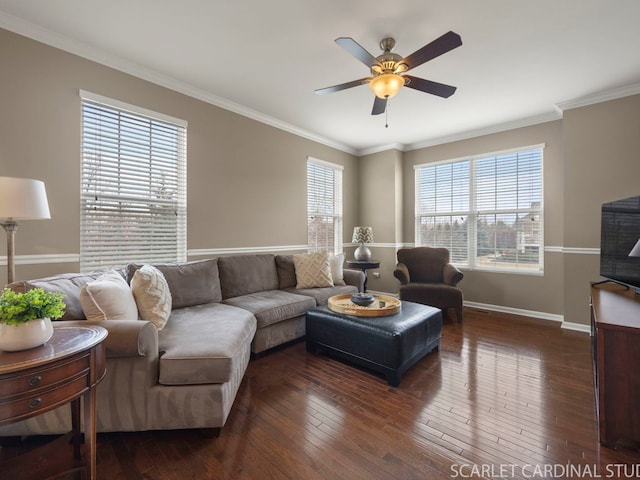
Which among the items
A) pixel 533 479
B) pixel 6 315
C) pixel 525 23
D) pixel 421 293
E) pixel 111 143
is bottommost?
pixel 533 479

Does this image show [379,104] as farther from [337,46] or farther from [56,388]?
[56,388]

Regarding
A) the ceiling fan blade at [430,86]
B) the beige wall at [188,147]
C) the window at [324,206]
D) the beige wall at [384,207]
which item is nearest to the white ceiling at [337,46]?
the beige wall at [188,147]

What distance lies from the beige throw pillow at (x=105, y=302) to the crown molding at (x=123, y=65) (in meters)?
2.08

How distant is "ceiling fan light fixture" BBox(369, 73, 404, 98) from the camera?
7.20 feet

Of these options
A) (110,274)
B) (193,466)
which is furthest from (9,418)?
(110,274)

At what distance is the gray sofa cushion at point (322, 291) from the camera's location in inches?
130

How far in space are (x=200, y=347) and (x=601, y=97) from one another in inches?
187

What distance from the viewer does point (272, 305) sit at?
110 inches

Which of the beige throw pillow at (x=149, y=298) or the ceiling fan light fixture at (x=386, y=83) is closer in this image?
the beige throw pillow at (x=149, y=298)

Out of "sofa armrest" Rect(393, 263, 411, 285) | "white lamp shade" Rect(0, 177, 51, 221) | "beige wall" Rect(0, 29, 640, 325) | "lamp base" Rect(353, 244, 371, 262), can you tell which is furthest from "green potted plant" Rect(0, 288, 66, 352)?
"lamp base" Rect(353, 244, 371, 262)

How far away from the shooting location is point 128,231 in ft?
9.19

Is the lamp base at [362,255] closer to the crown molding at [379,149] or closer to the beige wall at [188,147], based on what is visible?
the beige wall at [188,147]

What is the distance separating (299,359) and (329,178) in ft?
10.6

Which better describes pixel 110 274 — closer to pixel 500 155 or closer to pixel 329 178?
pixel 329 178
